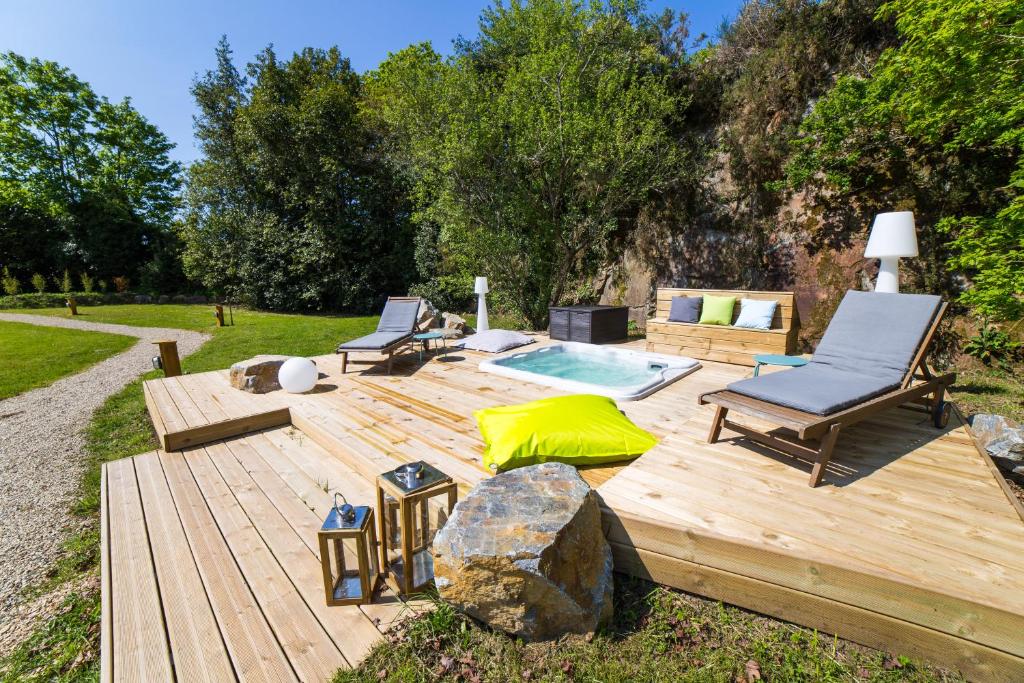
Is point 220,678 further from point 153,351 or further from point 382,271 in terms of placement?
point 382,271

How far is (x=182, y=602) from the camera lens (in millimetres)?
1861

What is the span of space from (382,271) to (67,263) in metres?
13.0

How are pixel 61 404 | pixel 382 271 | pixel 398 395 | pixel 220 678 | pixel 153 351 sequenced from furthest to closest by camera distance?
pixel 382 271
pixel 153 351
pixel 61 404
pixel 398 395
pixel 220 678

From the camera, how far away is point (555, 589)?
158 centimetres

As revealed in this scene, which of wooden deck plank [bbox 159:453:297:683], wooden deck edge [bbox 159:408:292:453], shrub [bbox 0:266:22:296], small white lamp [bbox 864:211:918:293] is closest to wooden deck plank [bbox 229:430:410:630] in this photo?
wooden deck edge [bbox 159:408:292:453]

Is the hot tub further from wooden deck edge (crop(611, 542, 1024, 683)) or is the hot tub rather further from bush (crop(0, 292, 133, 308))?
bush (crop(0, 292, 133, 308))

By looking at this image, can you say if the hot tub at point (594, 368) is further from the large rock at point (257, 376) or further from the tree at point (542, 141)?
the tree at point (542, 141)

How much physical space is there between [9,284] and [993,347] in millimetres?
24591

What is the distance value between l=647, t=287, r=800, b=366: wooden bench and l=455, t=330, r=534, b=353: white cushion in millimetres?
1933

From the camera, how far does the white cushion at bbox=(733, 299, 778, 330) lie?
5.27 meters

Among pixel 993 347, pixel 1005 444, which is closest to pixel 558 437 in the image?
pixel 1005 444

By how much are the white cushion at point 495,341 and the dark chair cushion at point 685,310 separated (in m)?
2.17

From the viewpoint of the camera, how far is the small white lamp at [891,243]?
3711 millimetres

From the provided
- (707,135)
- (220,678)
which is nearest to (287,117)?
(707,135)
